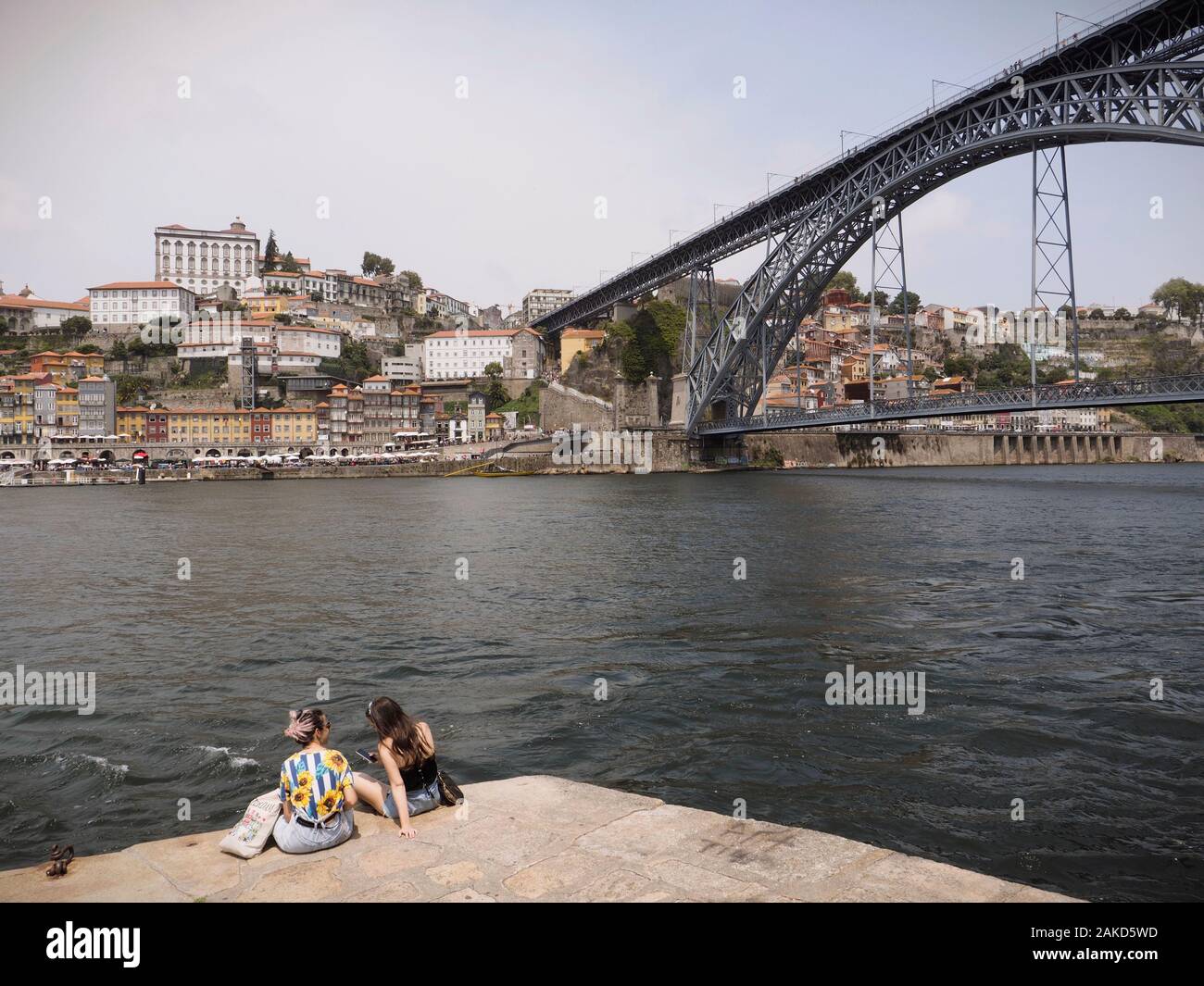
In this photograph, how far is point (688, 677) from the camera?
31.1ft

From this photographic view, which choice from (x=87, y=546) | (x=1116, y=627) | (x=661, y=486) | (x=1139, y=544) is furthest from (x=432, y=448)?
(x=1116, y=627)

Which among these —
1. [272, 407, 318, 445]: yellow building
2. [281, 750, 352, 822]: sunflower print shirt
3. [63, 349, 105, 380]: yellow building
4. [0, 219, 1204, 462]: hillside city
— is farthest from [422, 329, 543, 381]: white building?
[281, 750, 352, 822]: sunflower print shirt

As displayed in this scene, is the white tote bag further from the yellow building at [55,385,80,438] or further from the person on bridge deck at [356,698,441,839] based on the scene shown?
the yellow building at [55,385,80,438]

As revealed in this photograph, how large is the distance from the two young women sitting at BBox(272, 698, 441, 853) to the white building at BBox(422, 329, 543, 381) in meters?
103

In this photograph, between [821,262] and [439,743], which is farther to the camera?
[821,262]

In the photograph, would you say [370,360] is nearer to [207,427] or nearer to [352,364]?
[352,364]

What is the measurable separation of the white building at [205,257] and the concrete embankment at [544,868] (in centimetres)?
13295

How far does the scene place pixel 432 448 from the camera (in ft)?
283

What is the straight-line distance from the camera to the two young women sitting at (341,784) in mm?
4578

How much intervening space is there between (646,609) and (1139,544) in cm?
1493

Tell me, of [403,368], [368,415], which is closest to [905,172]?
[368,415]

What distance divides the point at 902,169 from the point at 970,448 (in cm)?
4556
